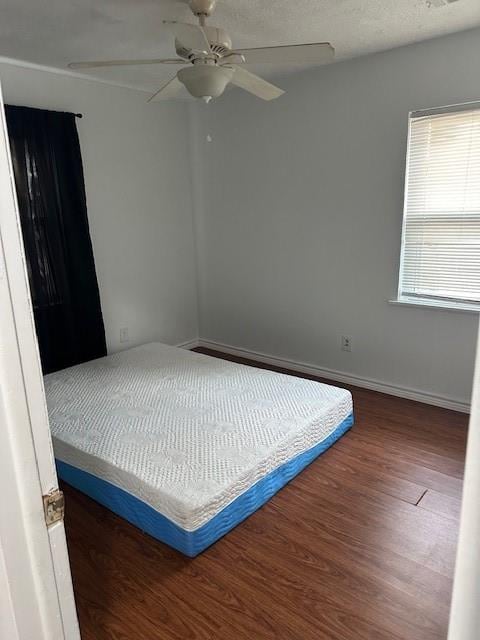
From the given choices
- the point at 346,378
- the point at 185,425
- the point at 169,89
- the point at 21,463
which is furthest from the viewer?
the point at 346,378

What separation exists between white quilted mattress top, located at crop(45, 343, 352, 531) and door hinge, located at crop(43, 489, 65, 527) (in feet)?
3.47

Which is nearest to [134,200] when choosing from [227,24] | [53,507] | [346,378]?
[227,24]

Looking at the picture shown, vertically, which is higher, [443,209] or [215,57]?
[215,57]

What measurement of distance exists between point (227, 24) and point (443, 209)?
1.77 metres

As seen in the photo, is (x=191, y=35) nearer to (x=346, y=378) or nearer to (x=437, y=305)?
(x=437, y=305)

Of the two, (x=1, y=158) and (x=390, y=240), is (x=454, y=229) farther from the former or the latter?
(x=1, y=158)

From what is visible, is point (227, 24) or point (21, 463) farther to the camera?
point (227, 24)

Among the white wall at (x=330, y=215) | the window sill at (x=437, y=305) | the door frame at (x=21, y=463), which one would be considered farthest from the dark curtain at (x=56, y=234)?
the door frame at (x=21, y=463)

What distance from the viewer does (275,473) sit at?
224 centimetres

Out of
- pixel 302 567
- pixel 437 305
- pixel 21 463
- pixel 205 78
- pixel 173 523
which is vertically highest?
pixel 205 78

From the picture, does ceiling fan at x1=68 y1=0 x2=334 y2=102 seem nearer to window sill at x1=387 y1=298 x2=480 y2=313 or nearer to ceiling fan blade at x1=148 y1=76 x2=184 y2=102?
ceiling fan blade at x1=148 y1=76 x2=184 y2=102

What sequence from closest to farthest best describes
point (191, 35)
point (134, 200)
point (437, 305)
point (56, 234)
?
point (191, 35)
point (437, 305)
point (56, 234)
point (134, 200)

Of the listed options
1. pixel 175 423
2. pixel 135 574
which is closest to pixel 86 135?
pixel 175 423

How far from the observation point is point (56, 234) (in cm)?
327
